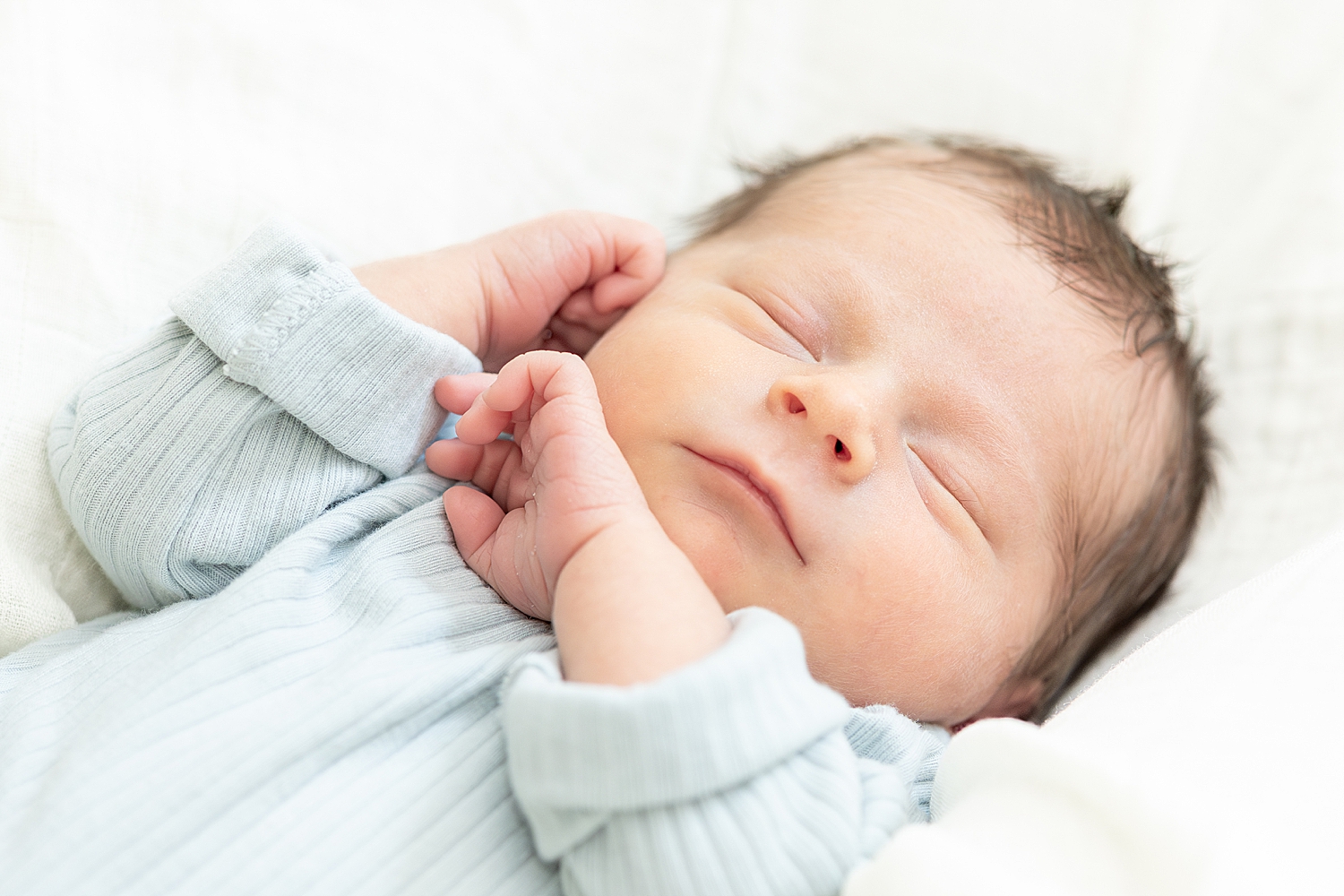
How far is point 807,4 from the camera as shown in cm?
190

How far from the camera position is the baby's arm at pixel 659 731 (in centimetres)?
74

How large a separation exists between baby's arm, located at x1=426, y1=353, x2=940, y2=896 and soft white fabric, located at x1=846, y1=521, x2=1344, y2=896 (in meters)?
0.06

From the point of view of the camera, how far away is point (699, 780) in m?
0.74

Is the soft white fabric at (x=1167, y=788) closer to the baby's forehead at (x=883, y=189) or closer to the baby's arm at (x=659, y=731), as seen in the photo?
the baby's arm at (x=659, y=731)

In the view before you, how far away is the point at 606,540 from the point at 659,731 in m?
0.21

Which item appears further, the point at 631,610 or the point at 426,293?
the point at 426,293

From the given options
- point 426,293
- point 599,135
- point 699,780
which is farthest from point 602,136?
point 699,780

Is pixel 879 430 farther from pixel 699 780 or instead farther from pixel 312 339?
pixel 312 339

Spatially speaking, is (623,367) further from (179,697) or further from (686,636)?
(179,697)

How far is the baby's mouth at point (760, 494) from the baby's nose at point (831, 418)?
0.06m

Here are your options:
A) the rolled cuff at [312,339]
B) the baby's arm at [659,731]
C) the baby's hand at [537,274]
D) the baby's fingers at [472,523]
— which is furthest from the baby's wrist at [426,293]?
the baby's arm at [659,731]

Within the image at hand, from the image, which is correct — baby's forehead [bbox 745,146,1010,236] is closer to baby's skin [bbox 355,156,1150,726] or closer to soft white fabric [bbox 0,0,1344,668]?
baby's skin [bbox 355,156,1150,726]

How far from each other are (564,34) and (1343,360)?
51.7 inches

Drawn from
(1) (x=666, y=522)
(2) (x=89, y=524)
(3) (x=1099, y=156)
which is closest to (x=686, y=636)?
(1) (x=666, y=522)
